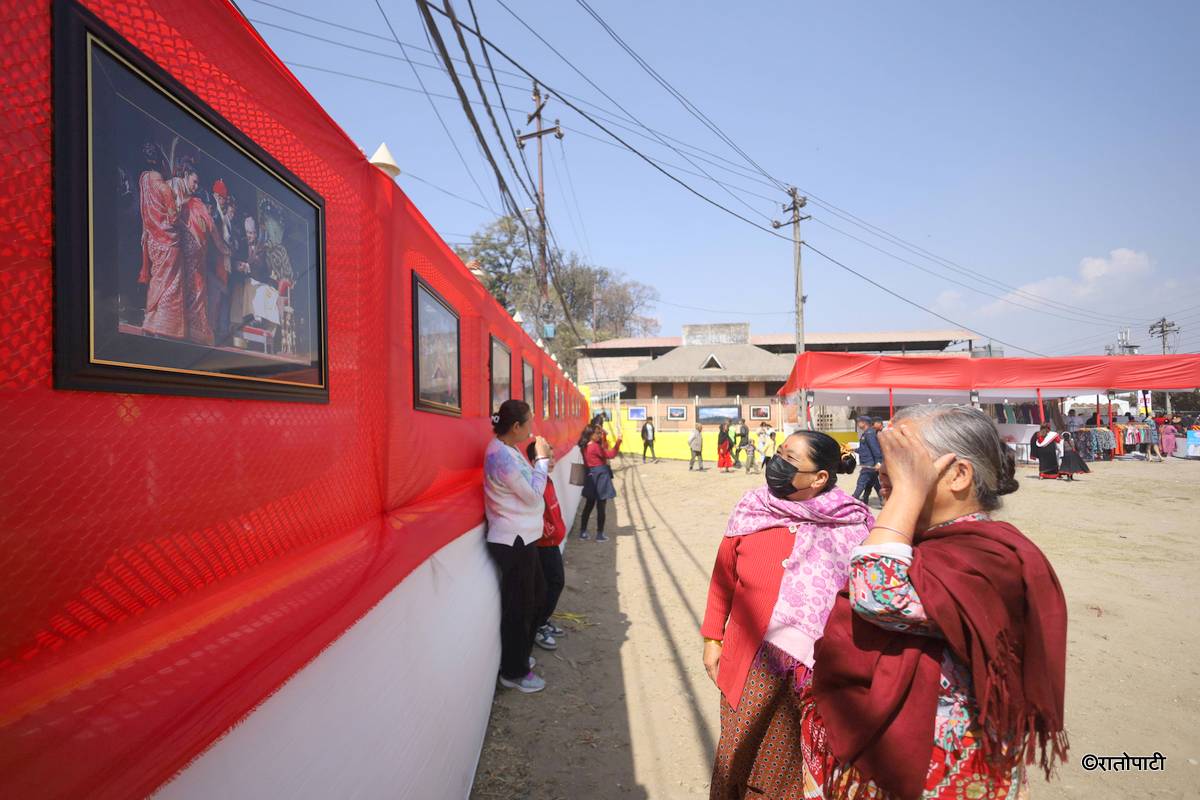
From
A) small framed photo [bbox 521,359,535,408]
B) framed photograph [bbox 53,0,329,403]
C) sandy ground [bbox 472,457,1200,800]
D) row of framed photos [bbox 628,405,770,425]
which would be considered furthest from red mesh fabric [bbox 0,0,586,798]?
row of framed photos [bbox 628,405,770,425]

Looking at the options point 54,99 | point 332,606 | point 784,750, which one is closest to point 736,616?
→ point 784,750

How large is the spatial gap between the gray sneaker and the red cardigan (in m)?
1.84

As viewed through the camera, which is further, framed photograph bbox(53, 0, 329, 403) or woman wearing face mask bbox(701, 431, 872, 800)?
woman wearing face mask bbox(701, 431, 872, 800)

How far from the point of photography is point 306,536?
1746 millimetres

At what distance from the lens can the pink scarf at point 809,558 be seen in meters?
1.98

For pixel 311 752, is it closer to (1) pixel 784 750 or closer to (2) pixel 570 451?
(1) pixel 784 750

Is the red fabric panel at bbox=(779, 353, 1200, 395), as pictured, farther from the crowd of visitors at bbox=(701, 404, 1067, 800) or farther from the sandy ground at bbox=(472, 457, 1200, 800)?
the crowd of visitors at bbox=(701, 404, 1067, 800)

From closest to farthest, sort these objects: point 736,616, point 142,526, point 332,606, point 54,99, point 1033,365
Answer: point 54,99
point 142,526
point 332,606
point 736,616
point 1033,365

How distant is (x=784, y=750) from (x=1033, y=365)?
15596 mm

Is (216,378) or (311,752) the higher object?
(216,378)

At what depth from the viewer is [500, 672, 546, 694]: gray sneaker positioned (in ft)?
12.1

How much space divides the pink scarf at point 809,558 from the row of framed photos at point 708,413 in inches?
996

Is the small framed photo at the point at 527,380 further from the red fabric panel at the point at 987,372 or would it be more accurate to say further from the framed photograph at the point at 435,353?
the red fabric panel at the point at 987,372

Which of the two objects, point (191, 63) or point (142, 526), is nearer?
point (142, 526)
